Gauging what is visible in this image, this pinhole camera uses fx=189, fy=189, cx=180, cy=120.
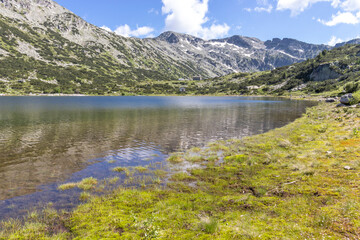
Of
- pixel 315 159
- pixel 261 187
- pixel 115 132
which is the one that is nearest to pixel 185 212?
pixel 261 187

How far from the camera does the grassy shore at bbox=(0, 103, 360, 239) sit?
9.10m

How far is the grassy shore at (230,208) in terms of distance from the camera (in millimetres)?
9102

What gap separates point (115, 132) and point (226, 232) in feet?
122

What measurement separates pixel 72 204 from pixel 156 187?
6.35m

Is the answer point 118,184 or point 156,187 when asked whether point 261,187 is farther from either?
point 118,184

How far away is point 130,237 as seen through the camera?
31.3 feet

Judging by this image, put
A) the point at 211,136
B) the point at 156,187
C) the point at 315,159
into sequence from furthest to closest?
the point at 211,136, the point at 315,159, the point at 156,187

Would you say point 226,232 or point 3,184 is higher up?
point 226,232

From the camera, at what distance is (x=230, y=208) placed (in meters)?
12.0

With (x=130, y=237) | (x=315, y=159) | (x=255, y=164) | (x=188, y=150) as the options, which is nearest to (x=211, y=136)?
(x=188, y=150)

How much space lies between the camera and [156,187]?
16328 millimetres

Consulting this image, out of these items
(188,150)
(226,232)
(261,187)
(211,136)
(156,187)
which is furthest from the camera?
(211,136)

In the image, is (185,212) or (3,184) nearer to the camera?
(185,212)

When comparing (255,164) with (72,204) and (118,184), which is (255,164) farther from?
(72,204)
